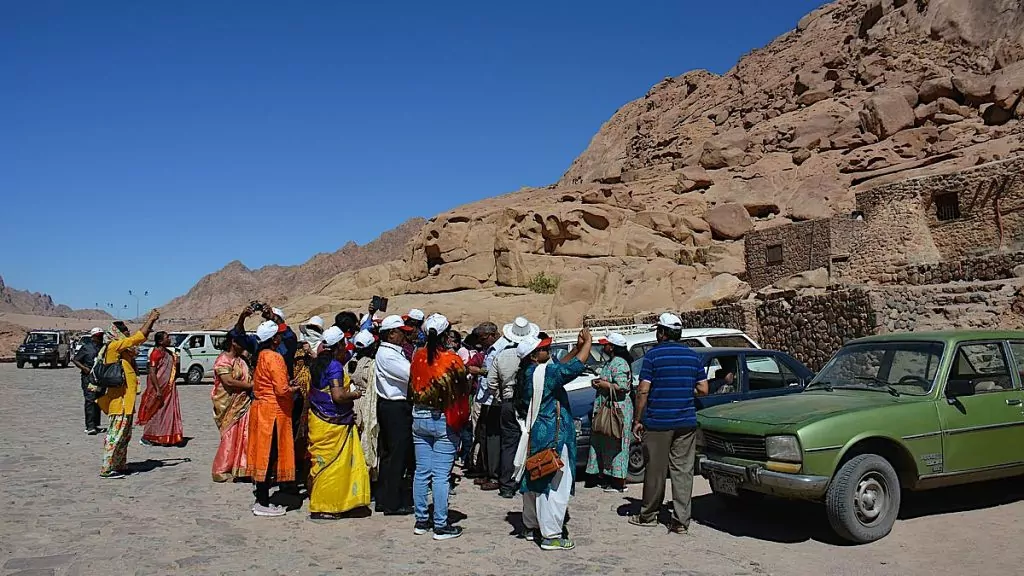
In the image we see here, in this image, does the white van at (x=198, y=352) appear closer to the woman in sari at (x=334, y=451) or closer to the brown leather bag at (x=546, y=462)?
the woman in sari at (x=334, y=451)

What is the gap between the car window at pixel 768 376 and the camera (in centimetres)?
902

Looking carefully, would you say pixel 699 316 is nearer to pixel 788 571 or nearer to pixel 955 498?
pixel 955 498

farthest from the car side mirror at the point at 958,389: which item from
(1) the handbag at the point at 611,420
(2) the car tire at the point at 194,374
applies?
(2) the car tire at the point at 194,374

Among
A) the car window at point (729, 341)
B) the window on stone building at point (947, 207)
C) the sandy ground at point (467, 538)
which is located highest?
the window on stone building at point (947, 207)

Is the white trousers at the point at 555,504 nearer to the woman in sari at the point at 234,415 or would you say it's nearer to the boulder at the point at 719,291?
the woman in sari at the point at 234,415

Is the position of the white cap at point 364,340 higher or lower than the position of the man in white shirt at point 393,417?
higher

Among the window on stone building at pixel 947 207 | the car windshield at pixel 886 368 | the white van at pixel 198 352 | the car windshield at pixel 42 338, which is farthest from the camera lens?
the car windshield at pixel 42 338

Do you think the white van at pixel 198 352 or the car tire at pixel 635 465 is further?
the white van at pixel 198 352

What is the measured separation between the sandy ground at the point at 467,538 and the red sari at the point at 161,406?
62.5 inches

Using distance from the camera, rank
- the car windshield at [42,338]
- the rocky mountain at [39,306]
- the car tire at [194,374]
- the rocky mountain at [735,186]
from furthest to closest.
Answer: the rocky mountain at [39,306] < the car windshield at [42,338] < the rocky mountain at [735,186] < the car tire at [194,374]

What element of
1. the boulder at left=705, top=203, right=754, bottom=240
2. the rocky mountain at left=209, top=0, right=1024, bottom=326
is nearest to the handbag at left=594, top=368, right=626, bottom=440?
the rocky mountain at left=209, top=0, right=1024, bottom=326

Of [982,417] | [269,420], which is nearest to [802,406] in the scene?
[982,417]

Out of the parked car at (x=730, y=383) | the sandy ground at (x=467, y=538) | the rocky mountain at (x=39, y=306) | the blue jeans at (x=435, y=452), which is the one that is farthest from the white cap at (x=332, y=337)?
the rocky mountain at (x=39, y=306)

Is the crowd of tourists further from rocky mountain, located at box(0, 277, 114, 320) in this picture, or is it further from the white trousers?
rocky mountain, located at box(0, 277, 114, 320)
